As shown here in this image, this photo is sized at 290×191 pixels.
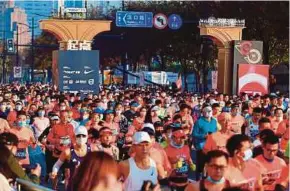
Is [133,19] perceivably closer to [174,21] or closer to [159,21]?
[159,21]

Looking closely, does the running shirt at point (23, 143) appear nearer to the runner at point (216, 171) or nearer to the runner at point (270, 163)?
the runner at point (270, 163)

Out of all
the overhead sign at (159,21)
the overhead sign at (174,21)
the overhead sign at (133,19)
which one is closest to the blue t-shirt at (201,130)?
the overhead sign at (133,19)

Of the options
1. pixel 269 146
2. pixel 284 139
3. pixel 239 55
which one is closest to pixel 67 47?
pixel 239 55

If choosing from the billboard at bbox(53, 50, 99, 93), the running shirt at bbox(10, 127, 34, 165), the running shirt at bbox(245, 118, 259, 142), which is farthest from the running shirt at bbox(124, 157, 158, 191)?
the billboard at bbox(53, 50, 99, 93)

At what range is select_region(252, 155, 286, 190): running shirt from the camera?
842 centimetres

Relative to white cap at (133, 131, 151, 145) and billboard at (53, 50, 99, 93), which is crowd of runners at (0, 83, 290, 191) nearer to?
white cap at (133, 131, 151, 145)

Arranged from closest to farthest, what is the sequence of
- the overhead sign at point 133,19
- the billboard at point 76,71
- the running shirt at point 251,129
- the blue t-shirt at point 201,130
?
the blue t-shirt at point 201,130
the running shirt at point 251,129
the billboard at point 76,71
the overhead sign at point 133,19

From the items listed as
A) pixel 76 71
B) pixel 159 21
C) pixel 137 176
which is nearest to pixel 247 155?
pixel 137 176

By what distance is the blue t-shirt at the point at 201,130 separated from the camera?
13766 millimetres

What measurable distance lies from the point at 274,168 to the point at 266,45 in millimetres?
42429

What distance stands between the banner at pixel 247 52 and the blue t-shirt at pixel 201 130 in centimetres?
2040

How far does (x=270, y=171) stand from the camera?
8.47 metres

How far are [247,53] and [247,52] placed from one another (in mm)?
43

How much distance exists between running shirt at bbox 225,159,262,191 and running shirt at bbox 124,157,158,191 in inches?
29.4
